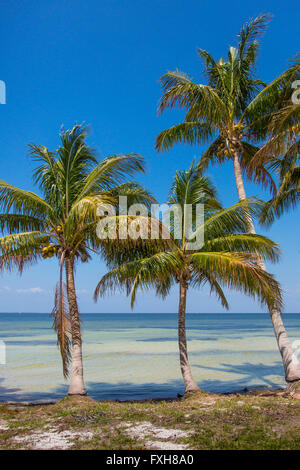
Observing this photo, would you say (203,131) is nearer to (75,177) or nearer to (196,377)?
(75,177)

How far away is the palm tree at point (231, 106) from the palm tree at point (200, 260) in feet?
5.79

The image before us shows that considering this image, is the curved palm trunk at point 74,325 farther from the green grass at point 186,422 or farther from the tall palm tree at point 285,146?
the tall palm tree at point 285,146

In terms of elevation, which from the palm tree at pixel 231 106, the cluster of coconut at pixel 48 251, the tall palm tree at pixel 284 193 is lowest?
the cluster of coconut at pixel 48 251

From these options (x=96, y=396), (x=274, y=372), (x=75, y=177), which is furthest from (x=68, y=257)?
(x=274, y=372)

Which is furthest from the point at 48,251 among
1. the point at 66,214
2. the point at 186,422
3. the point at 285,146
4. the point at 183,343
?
the point at 285,146

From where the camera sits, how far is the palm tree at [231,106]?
12.3 meters

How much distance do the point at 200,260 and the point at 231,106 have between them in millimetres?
6408

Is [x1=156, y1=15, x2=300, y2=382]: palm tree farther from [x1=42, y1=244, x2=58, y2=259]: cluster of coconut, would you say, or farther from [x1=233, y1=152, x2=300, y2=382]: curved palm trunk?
[x1=42, y1=244, x2=58, y2=259]: cluster of coconut

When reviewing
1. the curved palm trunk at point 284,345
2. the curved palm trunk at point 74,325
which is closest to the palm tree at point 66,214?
the curved palm trunk at point 74,325

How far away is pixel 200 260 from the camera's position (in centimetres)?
935

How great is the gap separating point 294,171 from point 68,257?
7.79m

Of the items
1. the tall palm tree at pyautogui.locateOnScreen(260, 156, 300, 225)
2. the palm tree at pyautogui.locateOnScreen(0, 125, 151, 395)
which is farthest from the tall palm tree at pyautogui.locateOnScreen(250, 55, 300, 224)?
the palm tree at pyautogui.locateOnScreen(0, 125, 151, 395)

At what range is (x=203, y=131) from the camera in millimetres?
13570

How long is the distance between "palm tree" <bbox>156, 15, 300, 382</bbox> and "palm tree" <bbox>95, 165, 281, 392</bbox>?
1.77 metres
